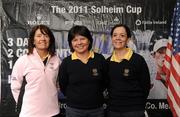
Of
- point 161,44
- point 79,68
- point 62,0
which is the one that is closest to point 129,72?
point 79,68

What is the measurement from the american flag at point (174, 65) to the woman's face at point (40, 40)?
4.18 feet

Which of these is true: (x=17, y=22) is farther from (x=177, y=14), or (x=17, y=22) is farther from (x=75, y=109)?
(x=177, y=14)

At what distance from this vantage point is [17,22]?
372 cm

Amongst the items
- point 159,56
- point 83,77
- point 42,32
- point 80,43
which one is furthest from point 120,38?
point 159,56

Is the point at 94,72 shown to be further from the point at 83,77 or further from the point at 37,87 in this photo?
the point at 37,87

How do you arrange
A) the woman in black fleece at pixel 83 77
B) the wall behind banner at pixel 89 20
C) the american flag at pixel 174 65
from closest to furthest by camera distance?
the woman in black fleece at pixel 83 77 < the american flag at pixel 174 65 < the wall behind banner at pixel 89 20

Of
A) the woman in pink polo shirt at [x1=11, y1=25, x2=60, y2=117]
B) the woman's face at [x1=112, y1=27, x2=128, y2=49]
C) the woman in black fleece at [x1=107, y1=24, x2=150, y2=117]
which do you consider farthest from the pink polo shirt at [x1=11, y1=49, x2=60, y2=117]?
the woman's face at [x1=112, y1=27, x2=128, y2=49]

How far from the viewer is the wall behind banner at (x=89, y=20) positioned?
12.1ft

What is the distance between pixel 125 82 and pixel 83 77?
0.37 meters

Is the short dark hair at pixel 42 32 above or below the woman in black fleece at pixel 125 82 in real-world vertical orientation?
above

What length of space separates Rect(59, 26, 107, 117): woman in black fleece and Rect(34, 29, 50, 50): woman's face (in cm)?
21

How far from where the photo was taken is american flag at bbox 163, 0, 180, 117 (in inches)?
129

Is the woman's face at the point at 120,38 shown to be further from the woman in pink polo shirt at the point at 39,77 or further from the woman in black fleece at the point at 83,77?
the woman in pink polo shirt at the point at 39,77

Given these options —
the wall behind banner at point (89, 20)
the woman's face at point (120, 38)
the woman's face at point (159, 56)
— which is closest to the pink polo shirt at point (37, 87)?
the woman's face at point (120, 38)
